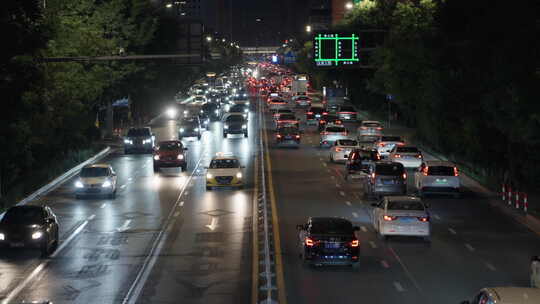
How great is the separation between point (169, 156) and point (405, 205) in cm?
2519

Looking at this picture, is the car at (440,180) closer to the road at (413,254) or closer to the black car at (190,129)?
the road at (413,254)

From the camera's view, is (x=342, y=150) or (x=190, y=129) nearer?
(x=342, y=150)

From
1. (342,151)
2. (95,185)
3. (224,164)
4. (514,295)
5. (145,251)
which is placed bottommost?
(145,251)

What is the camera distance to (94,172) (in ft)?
144

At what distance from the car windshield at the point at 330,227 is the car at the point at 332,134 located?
4242 cm

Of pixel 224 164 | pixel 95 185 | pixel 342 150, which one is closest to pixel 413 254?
pixel 95 185

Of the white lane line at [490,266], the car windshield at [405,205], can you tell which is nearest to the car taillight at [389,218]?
the car windshield at [405,205]

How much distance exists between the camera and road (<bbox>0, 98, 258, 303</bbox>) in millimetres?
23281

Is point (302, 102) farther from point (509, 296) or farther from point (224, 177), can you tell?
point (509, 296)

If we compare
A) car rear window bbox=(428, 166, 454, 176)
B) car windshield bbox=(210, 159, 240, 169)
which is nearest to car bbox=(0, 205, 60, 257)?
car windshield bbox=(210, 159, 240, 169)

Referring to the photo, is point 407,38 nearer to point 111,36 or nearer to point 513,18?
point 111,36

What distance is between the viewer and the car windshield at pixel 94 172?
4391cm

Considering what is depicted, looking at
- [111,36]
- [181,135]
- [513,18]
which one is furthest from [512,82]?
[111,36]

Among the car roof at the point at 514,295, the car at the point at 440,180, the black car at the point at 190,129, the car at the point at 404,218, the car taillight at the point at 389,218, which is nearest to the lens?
the car roof at the point at 514,295
